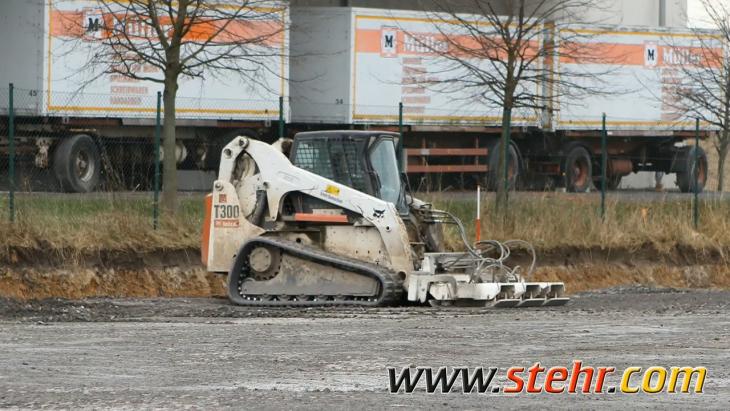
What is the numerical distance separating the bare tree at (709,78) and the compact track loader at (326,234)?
1415 centimetres

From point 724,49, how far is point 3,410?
2864cm

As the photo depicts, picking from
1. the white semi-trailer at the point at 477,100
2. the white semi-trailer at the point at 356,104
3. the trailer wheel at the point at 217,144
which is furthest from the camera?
the white semi-trailer at the point at 477,100

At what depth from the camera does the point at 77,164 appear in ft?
90.0

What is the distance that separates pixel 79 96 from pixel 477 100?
25.3 feet

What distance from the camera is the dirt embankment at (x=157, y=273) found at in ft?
65.8

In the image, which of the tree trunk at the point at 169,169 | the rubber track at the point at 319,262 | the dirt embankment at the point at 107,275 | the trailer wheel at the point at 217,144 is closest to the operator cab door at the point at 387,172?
the rubber track at the point at 319,262

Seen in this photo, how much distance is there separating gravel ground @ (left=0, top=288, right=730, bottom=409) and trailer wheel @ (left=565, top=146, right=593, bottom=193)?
17725 mm

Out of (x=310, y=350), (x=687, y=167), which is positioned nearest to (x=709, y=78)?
(x=687, y=167)

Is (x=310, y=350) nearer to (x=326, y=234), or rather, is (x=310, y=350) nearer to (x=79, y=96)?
(x=326, y=234)

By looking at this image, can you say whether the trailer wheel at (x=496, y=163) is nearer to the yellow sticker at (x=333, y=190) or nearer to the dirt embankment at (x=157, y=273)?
the dirt embankment at (x=157, y=273)

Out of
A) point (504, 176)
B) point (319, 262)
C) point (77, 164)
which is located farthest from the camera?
point (77, 164)

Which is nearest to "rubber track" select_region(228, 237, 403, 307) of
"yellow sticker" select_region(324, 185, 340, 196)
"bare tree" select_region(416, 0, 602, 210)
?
"yellow sticker" select_region(324, 185, 340, 196)

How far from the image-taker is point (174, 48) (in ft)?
72.4

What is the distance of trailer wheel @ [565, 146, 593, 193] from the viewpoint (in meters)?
35.6
